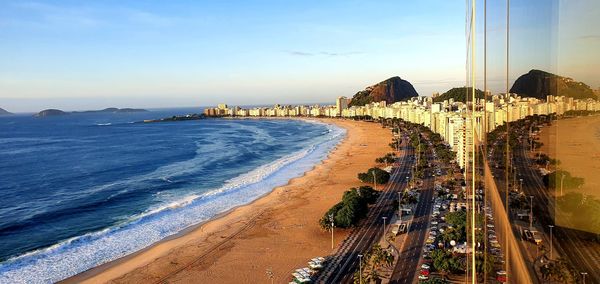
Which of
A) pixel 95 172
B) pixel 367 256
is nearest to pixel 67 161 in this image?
pixel 95 172

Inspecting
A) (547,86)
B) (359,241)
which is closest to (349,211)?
(359,241)

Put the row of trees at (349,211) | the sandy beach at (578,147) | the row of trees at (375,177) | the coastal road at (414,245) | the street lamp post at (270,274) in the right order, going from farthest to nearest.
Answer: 1. the row of trees at (375,177)
2. the row of trees at (349,211)
3. the street lamp post at (270,274)
4. the coastal road at (414,245)
5. the sandy beach at (578,147)

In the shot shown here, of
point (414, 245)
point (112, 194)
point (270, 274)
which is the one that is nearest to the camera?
point (270, 274)

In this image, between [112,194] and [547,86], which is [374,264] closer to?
[547,86]

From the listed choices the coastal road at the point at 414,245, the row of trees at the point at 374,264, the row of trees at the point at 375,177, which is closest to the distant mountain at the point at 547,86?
the row of trees at the point at 374,264

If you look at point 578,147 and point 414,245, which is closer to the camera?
point 578,147

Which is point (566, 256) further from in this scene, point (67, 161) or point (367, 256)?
point (67, 161)

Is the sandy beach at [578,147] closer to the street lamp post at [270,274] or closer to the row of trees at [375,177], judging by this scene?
the street lamp post at [270,274]
